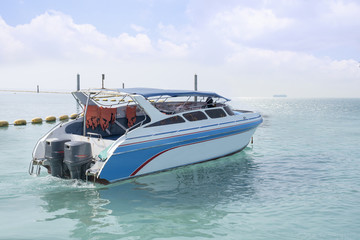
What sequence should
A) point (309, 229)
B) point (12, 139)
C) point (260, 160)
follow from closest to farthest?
point (309, 229), point (260, 160), point (12, 139)

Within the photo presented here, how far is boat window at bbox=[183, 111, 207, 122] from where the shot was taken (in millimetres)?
11080

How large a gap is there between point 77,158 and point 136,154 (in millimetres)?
1484

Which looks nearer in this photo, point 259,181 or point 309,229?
point 309,229

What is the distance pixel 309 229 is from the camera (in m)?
6.75

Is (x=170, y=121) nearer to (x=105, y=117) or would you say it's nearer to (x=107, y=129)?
(x=105, y=117)

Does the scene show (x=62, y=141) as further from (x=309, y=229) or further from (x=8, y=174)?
(x=309, y=229)

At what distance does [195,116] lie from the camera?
11.3 metres

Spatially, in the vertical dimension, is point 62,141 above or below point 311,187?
above

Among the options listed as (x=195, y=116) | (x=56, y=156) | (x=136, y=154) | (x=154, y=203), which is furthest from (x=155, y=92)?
(x=154, y=203)

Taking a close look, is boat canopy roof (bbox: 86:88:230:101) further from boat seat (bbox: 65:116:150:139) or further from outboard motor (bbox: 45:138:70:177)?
outboard motor (bbox: 45:138:70:177)

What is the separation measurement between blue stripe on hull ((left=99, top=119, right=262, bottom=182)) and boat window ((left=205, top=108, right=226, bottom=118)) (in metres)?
0.98

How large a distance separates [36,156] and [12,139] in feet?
31.8

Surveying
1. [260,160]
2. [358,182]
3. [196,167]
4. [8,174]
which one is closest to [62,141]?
[8,174]

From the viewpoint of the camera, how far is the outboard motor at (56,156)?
30.3ft
